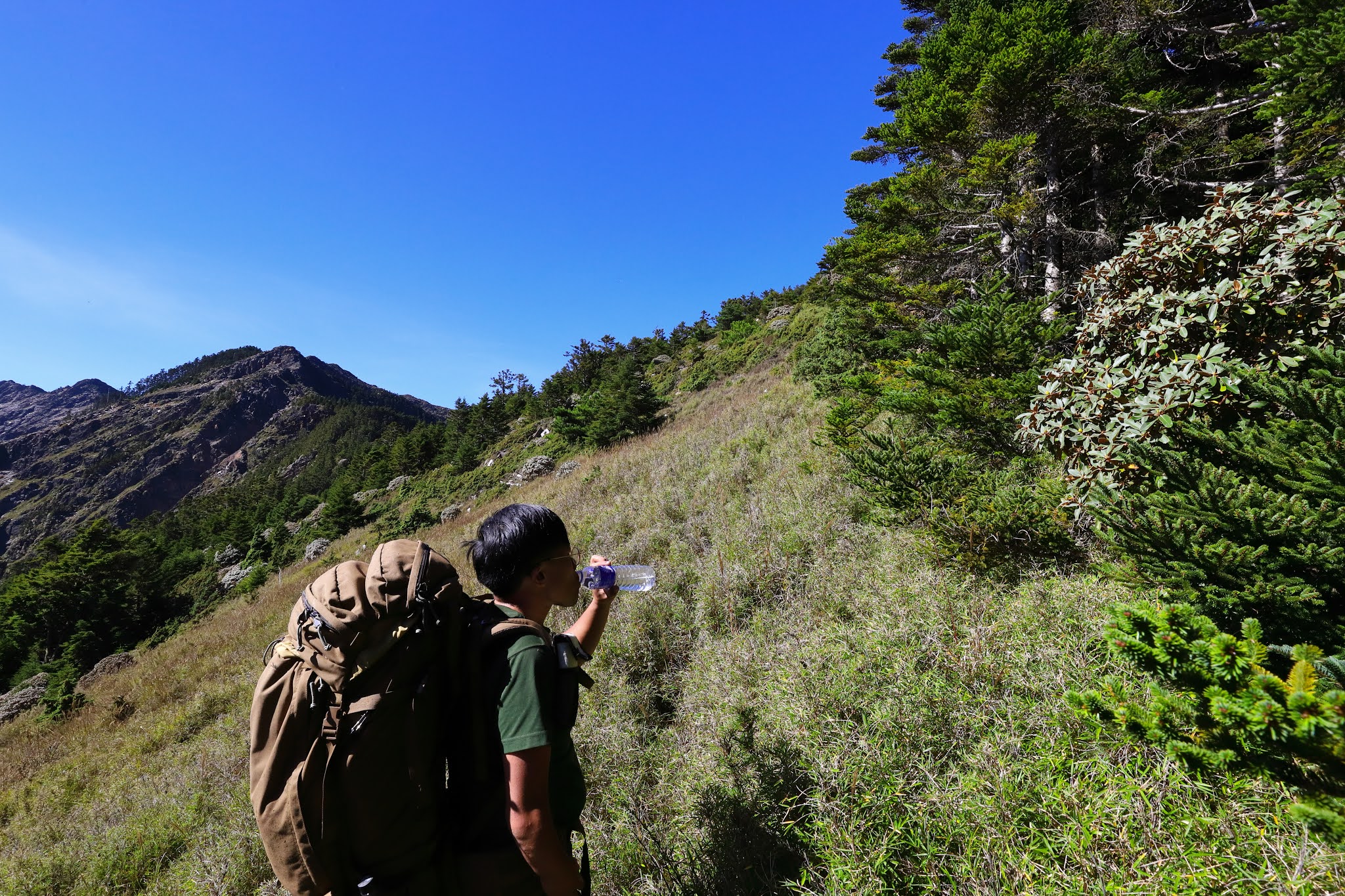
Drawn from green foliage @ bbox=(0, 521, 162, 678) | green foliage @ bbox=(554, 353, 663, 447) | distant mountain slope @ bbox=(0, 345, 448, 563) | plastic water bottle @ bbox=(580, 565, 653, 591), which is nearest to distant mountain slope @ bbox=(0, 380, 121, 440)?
distant mountain slope @ bbox=(0, 345, 448, 563)

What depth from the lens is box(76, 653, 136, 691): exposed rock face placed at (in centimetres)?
1394

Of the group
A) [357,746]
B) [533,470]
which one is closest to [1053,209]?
[357,746]

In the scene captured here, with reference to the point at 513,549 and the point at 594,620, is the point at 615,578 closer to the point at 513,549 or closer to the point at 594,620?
the point at 594,620

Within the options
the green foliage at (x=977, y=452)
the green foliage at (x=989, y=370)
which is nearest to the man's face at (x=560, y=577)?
the green foliage at (x=977, y=452)

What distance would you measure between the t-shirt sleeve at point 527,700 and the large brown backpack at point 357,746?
0.24 m

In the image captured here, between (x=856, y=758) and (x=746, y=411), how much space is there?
1096cm

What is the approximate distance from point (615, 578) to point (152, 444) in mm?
170127

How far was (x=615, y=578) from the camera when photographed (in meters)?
2.35

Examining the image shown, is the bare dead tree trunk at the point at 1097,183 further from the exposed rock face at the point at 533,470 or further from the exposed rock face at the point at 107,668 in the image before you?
the exposed rock face at the point at 107,668

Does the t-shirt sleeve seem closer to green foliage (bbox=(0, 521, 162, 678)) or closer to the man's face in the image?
the man's face

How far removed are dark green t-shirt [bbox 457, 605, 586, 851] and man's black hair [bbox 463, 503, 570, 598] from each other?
0.93 ft

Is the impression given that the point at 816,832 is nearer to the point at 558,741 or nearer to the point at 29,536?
the point at 558,741

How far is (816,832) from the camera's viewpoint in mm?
2180

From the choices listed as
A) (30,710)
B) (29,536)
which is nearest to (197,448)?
(29,536)
